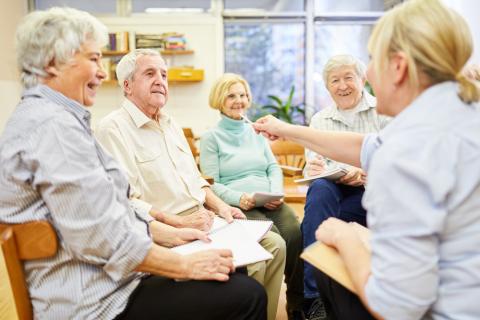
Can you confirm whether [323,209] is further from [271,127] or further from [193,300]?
[193,300]

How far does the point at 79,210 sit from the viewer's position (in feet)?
3.24

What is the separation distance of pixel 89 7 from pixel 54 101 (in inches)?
210

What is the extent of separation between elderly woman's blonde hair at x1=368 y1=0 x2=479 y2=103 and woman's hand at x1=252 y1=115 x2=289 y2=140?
2.51 feet

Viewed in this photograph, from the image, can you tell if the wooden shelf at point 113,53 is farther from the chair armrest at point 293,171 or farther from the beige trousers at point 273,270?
the beige trousers at point 273,270

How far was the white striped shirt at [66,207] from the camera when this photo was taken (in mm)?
967

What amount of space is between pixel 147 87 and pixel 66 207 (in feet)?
3.02

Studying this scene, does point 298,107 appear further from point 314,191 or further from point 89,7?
point 314,191

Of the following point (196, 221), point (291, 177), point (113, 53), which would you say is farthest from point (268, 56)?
point (196, 221)

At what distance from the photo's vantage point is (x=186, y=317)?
1127mm

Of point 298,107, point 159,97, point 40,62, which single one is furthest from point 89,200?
point 298,107

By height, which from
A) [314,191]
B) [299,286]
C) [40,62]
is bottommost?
[299,286]

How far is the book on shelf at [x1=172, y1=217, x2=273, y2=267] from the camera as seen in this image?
1.31 metres

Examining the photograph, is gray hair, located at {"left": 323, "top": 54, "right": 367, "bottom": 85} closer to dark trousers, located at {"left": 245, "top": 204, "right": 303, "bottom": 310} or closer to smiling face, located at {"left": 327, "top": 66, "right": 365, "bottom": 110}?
smiling face, located at {"left": 327, "top": 66, "right": 365, "bottom": 110}

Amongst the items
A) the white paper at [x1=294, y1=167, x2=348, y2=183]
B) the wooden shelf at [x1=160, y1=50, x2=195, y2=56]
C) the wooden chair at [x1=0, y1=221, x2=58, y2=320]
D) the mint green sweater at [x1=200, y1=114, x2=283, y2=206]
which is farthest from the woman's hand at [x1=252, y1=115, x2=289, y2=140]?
the wooden shelf at [x1=160, y1=50, x2=195, y2=56]
